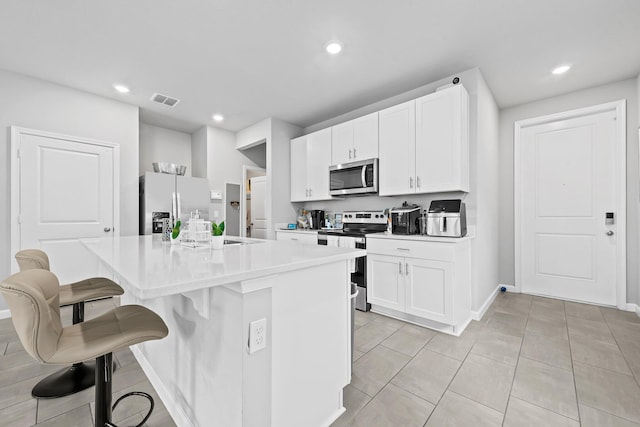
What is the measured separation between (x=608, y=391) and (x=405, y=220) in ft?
6.10

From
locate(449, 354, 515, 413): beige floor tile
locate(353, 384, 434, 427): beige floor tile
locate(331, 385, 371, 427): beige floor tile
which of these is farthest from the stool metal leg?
locate(449, 354, 515, 413): beige floor tile

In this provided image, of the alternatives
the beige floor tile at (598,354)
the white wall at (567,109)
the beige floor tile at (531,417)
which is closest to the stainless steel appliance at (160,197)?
the beige floor tile at (531,417)

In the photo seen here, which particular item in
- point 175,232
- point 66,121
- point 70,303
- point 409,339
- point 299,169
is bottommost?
point 409,339

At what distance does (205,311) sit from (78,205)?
3384 mm

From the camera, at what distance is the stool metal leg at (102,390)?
117 centimetres

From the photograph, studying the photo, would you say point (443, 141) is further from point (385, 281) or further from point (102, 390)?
point (102, 390)

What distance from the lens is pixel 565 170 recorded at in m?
3.49

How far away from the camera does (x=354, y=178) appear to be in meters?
3.65

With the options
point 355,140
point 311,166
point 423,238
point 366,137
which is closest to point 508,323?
point 423,238

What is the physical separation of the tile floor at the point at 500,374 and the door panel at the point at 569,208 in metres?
0.63

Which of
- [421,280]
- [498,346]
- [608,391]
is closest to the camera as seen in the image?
[608,391]

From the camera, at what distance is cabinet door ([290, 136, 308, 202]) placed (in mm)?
4418

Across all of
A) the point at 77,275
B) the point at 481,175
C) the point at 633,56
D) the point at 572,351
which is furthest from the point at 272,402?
the point at 633,56

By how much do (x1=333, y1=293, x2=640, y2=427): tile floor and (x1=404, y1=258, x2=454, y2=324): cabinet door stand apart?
185 millimetres
